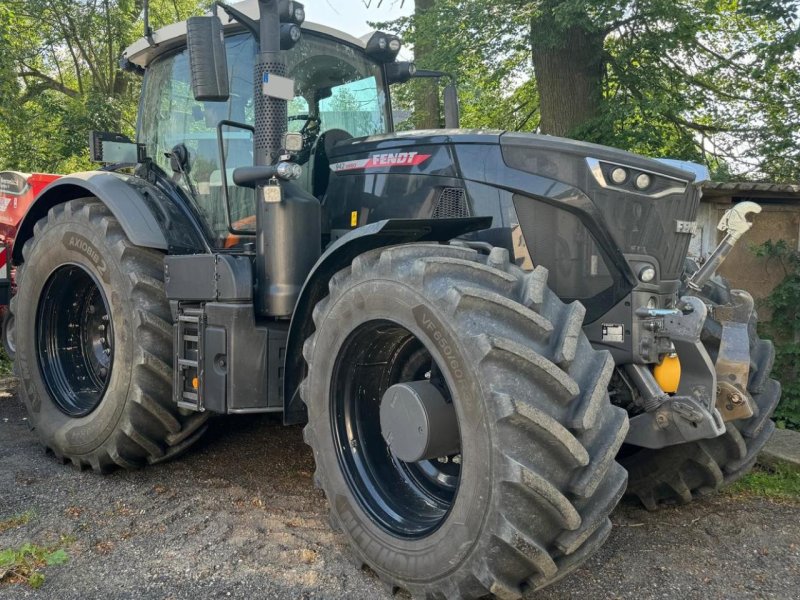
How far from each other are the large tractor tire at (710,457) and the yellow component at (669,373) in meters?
0.47

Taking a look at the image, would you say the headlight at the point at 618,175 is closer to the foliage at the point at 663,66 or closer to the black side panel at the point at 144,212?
the black side panel at the point at 144,212

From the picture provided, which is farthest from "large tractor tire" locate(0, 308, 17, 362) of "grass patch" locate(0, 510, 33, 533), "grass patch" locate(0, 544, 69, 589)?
"grass patch" locate(0, 544, 69, 589)

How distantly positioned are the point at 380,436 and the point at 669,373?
128 centimetres

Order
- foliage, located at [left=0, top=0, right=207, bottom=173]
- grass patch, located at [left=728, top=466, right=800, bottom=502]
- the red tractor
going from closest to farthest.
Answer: grass patch, located at [left=728, top=466, right=800, bottom=502] → the red tractor → foliage, located at [left=0, top=0, right=207, bottom=173]

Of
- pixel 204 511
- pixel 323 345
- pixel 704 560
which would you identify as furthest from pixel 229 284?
pixel 704 560

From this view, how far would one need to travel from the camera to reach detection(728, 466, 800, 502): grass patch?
14.5 ft

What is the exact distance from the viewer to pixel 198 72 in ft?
11.4

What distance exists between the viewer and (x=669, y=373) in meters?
3.22

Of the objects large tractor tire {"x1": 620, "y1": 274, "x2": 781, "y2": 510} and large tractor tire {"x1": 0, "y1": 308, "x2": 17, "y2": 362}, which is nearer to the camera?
large tractor tire {"x1": 620, "y1": 274, "x2": 781, "y2": 510}

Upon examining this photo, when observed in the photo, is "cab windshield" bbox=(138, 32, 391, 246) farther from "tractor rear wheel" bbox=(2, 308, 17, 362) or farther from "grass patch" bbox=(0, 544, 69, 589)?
"tractor rear wheel" bbox=(2, 308, 17, 362)

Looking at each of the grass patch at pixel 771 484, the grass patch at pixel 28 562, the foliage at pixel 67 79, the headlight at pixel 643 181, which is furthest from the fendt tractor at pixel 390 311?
the foliage at pixel 67 79

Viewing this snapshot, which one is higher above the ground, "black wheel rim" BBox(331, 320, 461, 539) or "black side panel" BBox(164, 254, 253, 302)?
"black side panel" BBox(164, 254, 253, 302)

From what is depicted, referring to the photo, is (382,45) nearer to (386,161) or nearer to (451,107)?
(451,107)

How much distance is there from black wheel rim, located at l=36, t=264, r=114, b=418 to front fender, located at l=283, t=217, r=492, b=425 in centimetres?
180
